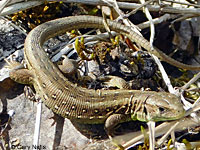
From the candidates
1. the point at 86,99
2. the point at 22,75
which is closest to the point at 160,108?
the point at 86,99

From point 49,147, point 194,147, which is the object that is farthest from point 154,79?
point 49,147

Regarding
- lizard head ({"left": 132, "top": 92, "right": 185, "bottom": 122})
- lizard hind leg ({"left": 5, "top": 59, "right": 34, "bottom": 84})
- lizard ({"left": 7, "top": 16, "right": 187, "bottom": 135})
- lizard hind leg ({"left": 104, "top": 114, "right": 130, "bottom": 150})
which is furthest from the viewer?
lizard hind leg ({"left": 5, "top": 59, "right": 34, "bottom": 84})

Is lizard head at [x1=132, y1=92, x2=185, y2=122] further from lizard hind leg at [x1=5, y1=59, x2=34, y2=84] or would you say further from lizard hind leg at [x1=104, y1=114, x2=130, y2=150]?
lizard hind leg at [x1=5, y1=59, x2=34, y2=84]

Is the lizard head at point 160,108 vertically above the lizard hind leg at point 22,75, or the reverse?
the lizard hind leg at point 22,75

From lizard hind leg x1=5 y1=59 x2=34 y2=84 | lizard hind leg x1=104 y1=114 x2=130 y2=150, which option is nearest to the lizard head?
lizard hind leg x1=104 y1=114 x2=130 y2=150

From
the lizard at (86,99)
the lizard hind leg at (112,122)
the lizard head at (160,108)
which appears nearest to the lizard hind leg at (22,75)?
the lizard at (86,99)

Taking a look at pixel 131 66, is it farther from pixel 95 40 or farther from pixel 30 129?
pixel 30 129

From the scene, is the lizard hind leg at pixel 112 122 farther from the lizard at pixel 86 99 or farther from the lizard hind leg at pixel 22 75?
the lizard hind leg at pixel 22 75

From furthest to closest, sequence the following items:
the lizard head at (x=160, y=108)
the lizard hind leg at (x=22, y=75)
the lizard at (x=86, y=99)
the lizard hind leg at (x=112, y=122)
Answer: the lizard hind leg at (x=22, y=75) → the lizard hind leg at (x=112, y=122) → the lizard at (x=86, y=99) → the lizard head at (x=160, y=108)
